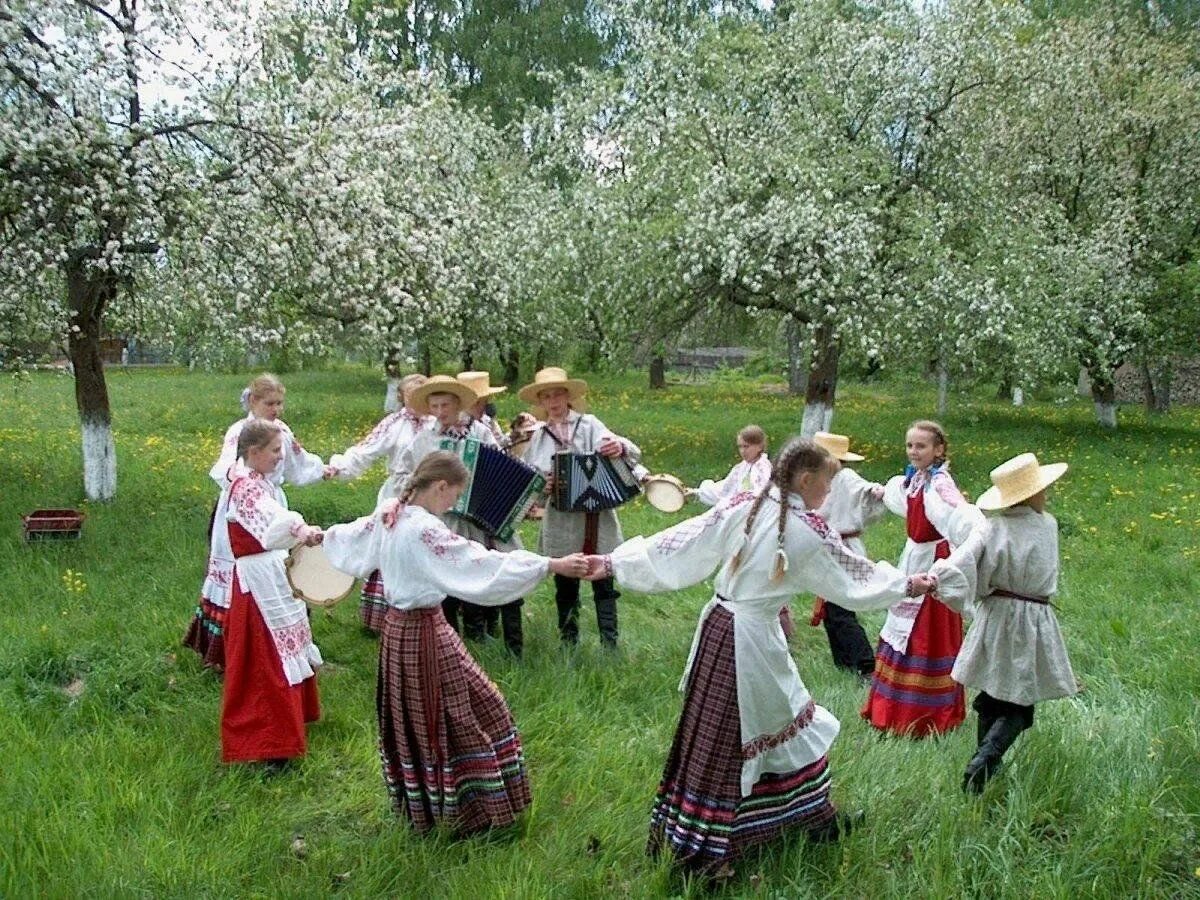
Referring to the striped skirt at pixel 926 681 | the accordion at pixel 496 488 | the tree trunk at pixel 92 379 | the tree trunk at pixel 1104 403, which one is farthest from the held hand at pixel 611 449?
Result: the tree trunk at pixel 1104 403

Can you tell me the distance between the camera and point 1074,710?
5637mm

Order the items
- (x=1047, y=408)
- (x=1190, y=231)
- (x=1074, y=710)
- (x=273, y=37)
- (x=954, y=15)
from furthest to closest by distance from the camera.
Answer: (x=1047, y=408) < (x=1190, y=231) < (x=954, y=15) < (x=273, y=37) < (x=1074, y=710)

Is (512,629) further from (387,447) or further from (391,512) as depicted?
(391,512)

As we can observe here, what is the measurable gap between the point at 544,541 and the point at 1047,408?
20462 millimetres

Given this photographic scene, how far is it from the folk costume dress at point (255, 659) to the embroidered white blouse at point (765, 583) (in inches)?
71.6

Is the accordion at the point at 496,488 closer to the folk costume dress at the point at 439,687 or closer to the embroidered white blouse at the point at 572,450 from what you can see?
the embroidered white blouse at the point at 572,450

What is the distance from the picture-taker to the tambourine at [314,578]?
4.82 m

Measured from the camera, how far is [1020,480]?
425 cm

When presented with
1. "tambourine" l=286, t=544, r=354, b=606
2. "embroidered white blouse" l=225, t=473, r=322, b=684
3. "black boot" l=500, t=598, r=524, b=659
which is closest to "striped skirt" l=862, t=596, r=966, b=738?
"black boot" l=500, t=598, r=524, b=659

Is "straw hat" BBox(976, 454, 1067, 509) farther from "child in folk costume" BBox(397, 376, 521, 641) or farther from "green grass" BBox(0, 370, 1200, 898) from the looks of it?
"child in folk costume" BBox(397, 376, 521, 641)

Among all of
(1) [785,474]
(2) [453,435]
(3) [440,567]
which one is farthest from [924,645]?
(2) [453,435]

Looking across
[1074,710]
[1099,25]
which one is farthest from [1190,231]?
[1074,710]

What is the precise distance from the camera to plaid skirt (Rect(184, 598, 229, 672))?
224 inches

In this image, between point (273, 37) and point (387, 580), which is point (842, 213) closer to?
point (273, 37)
